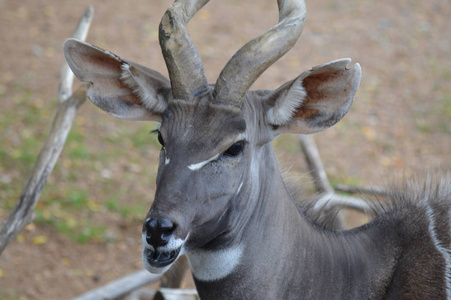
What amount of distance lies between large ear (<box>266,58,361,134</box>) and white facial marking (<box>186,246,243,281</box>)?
0.70 meters

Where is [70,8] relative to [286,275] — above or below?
below

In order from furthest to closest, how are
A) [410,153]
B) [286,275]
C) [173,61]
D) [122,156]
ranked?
[410,153] < [122,156] < [286,275] < [173,61]

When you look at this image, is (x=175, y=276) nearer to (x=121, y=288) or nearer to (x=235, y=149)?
(x=121, y=288)

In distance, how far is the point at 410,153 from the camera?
848 cm

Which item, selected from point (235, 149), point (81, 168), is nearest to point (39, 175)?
point (235, 149)

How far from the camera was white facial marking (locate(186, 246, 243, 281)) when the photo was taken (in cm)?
297

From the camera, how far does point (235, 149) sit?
2852 mm

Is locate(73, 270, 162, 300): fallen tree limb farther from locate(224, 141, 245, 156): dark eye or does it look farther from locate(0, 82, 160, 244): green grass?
locate(224, 141, 245, 156): dark eye

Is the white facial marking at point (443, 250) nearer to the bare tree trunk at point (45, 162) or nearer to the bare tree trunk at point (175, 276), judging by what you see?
the bare tree trunk at point (175, 276)

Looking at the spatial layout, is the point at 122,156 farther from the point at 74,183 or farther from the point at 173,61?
the point at 173,61

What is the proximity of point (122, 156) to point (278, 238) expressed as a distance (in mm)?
5127

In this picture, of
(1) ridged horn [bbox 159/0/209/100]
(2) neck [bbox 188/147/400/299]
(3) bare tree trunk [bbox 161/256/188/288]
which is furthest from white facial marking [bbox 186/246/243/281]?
(3) bare tree trunk [bbox 161/256/188/288]

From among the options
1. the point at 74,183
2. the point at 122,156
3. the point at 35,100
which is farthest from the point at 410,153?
the point at 35,100

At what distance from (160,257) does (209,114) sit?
738 mm
